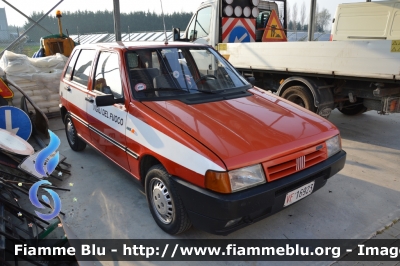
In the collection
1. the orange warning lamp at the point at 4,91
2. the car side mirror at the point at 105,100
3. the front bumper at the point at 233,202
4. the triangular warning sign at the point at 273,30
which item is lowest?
the front bumper at the point at 233,202

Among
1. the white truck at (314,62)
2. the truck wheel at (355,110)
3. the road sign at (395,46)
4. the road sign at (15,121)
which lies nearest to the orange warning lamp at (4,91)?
the road sign at (15,121)

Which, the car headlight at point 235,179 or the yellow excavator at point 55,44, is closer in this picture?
the car headlight at point 235,179

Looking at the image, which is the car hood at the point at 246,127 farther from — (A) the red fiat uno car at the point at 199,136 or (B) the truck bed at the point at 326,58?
(B) the truck bed at the point at 326,58

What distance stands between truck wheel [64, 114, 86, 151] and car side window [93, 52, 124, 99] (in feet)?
4.15

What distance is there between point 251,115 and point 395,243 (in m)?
1.75

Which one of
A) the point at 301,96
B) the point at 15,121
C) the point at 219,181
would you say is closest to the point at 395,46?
the point at 301,96

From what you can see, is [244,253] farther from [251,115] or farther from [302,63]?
[302,63]

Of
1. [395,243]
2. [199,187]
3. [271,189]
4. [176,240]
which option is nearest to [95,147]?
[176,240]

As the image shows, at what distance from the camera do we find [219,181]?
221 cm

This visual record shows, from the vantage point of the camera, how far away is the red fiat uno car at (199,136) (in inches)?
90.4

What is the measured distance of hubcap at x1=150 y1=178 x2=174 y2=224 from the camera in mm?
2701

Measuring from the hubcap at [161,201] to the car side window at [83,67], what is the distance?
189cm

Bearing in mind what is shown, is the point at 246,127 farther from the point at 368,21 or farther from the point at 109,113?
the point at 368,21

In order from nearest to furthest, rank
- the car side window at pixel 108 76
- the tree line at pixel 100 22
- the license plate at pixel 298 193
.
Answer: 1. the license plate at pixel 298 193
2. the car side window at pixel 108 76
3. the tree line at pixel 100 22
